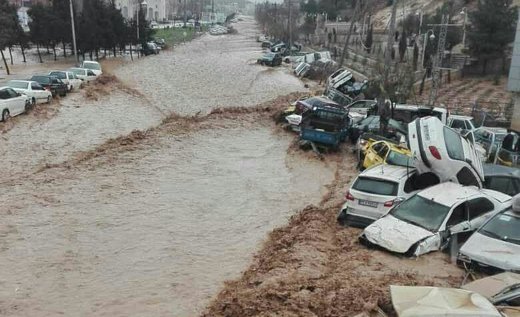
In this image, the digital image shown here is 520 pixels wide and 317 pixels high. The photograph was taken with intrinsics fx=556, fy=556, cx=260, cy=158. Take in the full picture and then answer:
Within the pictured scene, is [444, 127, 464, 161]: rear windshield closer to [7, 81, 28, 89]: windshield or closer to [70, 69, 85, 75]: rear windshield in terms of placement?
[7, 81, 28, 89]: windshield

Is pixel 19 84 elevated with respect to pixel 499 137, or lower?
elevated

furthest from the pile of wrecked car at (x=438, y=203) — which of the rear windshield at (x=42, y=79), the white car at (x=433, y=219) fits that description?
the rear windshield at (x=42, y=79)

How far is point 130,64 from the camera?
2179 inches

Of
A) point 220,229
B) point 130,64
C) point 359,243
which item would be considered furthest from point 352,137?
point 130,64

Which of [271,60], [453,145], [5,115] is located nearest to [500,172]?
[453,145]

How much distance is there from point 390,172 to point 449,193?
1798 millimetres

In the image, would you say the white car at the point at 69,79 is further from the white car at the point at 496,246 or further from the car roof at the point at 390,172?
the white car at the point at 496,246

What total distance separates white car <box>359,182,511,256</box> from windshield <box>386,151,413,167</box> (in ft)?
8.57

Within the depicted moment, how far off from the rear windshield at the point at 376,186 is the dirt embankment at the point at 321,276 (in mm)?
941

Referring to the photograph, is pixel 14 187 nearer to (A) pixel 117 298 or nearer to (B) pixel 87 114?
(A) pixel 117 298

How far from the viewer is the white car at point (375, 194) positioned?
12039 mm

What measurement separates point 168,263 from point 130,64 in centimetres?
4678

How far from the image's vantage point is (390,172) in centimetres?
1290

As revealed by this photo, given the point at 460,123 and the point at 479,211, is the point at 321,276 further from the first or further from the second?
the point at 460,123
